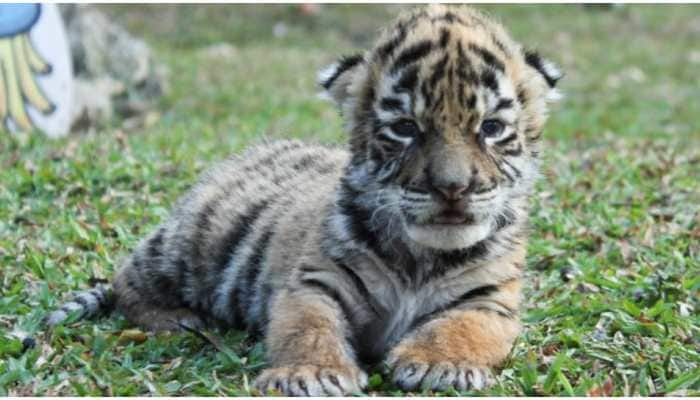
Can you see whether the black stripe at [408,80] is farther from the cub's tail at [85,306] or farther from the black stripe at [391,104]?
the cub's tail at [85,306]

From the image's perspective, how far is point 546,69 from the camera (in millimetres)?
5453

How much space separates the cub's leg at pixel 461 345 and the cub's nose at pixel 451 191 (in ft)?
Answer: 1.86

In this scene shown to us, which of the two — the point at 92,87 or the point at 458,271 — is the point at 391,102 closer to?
the point at 458,271

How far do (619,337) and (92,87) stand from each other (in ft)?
33.2

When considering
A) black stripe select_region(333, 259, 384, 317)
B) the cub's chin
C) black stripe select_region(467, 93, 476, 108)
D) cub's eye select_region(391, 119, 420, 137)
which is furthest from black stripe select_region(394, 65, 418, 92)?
black stripe select_region(333, 259, 384, 317)

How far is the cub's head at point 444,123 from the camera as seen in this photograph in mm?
4719

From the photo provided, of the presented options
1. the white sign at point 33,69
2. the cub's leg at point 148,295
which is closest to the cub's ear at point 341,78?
the cub's leg at point 148,295

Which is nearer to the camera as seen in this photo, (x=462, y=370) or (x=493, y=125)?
(x=462, y=370)

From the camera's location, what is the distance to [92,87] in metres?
14.3

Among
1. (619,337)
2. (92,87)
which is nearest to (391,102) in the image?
(619,337)

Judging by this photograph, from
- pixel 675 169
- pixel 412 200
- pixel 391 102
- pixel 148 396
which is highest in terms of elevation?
pixel 391 102

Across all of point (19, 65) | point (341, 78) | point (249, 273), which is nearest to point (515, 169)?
point (341, 78)

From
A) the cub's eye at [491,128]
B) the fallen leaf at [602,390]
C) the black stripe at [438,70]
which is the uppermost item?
the black stripe at [438,70]

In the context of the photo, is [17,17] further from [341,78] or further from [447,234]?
[447,234]
